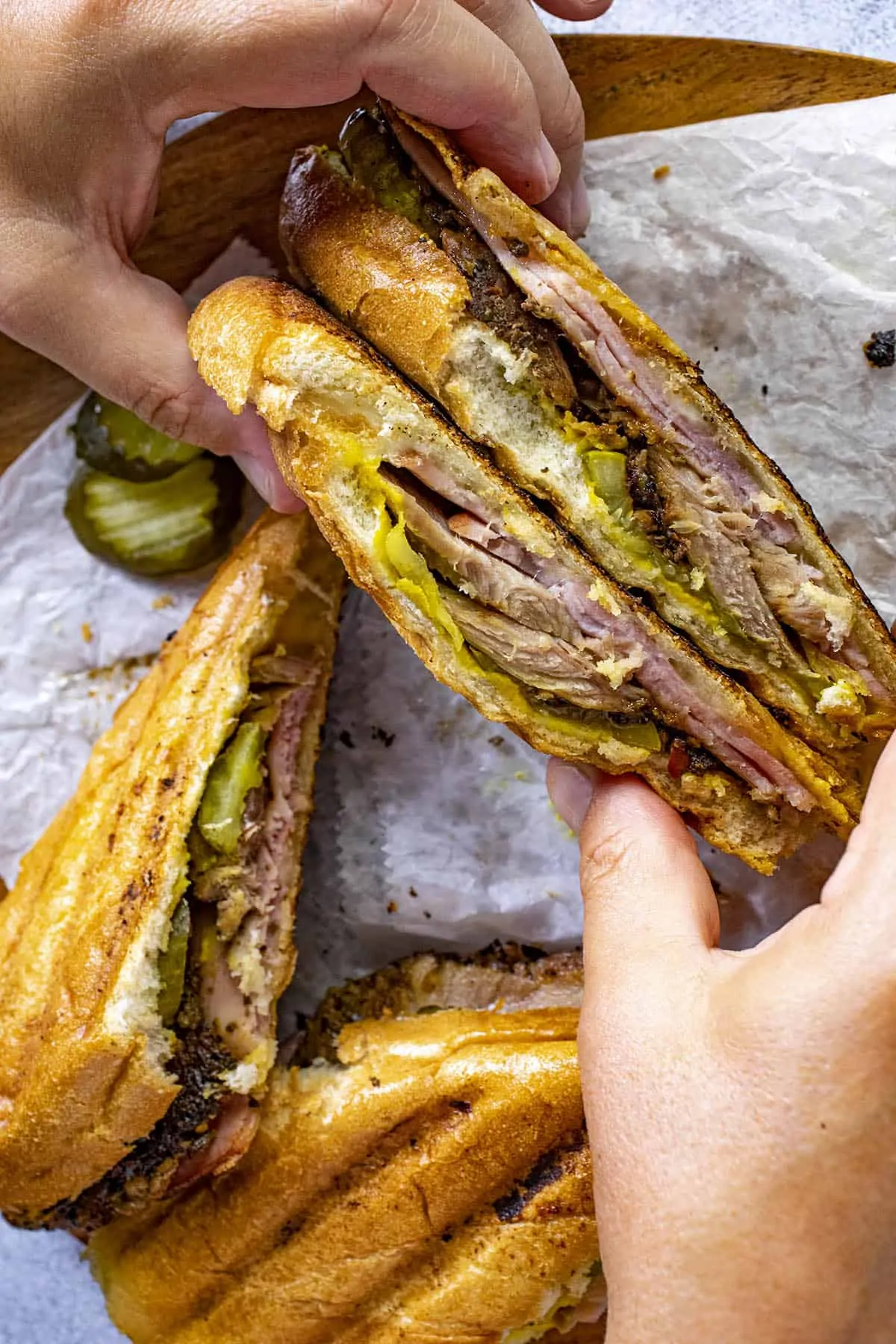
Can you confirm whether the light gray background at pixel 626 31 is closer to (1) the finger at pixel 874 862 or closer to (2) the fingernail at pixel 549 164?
(2) the fingernail at pixel 549 164

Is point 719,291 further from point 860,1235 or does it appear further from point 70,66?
point 860,1235

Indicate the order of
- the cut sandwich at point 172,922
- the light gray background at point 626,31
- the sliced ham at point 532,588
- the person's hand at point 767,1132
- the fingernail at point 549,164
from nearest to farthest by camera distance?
the person's hand at point 767,1132
the sliced ham at point 532,588
the fingernail at point 549,164
the cut sandwich at point 172,922
the light gray background at point 626,31

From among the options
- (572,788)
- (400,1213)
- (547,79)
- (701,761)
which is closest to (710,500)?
(701,761)

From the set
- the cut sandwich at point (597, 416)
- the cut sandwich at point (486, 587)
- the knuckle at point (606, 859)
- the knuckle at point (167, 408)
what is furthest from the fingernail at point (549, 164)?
the knuckle at point (606, 859)

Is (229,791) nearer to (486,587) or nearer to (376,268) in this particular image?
(486,587)

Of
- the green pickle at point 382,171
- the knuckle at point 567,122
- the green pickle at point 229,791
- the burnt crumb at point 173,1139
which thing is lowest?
the burnt crumb at point 173,1139

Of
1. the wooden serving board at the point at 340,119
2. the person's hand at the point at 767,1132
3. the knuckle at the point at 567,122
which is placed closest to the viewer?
the person's hand at the point at 767,1132
